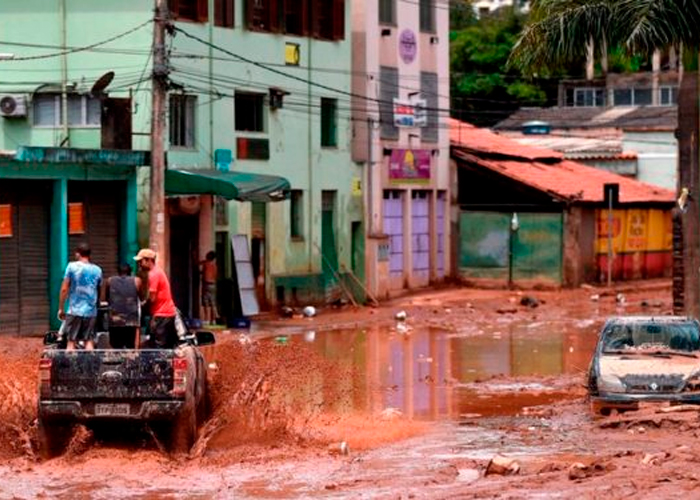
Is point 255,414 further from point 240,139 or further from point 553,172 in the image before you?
point 553,172

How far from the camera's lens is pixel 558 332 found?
3772cm

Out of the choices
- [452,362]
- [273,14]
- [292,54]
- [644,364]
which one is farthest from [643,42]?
[292,54]

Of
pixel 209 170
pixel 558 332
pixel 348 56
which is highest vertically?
pixel 348 56

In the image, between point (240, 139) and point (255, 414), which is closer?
point (255, 414)

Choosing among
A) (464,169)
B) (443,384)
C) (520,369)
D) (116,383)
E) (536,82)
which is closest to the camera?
(116,383)

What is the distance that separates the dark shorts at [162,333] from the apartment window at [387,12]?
28.6 m

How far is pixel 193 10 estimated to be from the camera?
3828 centimetres

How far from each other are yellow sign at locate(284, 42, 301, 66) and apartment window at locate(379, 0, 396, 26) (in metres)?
4.90

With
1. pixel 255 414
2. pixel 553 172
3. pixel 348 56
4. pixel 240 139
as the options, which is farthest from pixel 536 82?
pixel 255 414

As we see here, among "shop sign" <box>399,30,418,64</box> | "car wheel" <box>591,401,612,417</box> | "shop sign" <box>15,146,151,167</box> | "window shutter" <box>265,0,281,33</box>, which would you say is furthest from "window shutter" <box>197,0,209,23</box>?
"car wheel" <box>591,401,612,417</box>

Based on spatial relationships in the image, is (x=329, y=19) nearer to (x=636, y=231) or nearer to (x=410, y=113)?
(x=410, y=113)

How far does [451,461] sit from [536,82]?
6157 cm

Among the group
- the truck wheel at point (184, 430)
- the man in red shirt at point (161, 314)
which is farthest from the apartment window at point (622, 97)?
the truck wheel at point (184, 430)

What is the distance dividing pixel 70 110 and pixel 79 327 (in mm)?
18175
